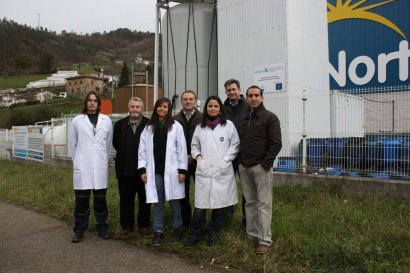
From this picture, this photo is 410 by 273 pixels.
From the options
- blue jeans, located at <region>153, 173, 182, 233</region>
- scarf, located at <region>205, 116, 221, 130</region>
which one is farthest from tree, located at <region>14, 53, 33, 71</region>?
scarf, located at <region>205, 116, 221, 130</region>

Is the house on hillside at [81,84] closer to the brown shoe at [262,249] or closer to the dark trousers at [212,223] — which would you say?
the dark trousers at [212,223]

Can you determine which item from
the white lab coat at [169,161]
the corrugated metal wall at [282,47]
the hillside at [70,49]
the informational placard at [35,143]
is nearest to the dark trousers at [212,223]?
the white lab coat at [169,161]

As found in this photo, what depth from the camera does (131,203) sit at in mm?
5254

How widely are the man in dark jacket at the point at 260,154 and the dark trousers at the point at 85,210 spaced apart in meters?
2.11

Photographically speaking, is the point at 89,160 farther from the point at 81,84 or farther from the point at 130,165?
the point at 81,84

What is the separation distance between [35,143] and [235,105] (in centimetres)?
1359

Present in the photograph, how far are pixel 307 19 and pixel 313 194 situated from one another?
5.85 meters

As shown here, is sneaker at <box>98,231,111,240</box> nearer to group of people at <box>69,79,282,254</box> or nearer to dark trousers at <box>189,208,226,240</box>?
group of people at <box>69,79,282,254</box>

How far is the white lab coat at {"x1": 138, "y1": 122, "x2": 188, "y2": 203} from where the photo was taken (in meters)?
4.59

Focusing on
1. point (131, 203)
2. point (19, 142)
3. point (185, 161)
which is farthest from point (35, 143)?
point (185, 161)

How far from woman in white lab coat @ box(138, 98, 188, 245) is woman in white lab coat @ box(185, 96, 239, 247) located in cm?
27

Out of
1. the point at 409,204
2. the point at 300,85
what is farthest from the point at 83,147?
the point at 300,85

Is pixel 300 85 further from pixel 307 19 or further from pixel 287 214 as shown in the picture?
pixel 287 214

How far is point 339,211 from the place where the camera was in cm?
534
